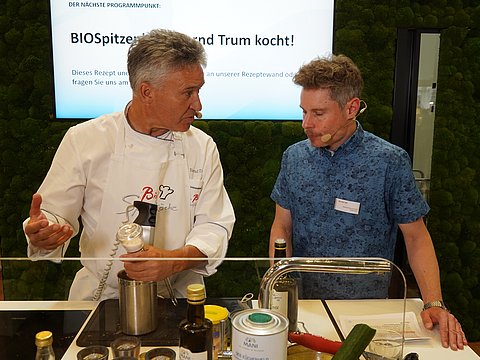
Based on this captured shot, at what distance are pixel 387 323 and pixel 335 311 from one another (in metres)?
0.19

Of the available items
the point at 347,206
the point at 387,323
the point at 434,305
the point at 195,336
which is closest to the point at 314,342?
the point at 387,323

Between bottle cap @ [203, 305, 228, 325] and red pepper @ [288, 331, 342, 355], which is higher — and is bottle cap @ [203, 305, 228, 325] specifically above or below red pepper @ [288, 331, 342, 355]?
above

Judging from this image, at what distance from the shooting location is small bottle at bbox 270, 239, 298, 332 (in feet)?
3.64

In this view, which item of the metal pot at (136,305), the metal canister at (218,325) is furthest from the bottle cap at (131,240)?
the metal canister at (218,325)

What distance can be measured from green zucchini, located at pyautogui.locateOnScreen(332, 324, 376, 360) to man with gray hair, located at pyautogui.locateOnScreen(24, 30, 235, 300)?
2.12 ft

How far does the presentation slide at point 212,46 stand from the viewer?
2.57m

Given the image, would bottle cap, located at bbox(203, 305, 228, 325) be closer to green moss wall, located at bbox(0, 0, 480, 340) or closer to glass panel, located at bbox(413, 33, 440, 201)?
green moss wall, located at bbox(0, 0, 480, 340)

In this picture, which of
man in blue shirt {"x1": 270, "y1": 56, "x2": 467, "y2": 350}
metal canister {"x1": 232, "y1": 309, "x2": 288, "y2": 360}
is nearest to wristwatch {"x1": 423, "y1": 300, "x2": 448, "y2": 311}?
man in blue shirt {"x1": 270, "y1": 56, "x2": 467, "y2": 350}

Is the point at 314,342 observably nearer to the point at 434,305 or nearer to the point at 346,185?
the point at 434,305

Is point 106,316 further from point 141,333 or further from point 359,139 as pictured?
point 359,139

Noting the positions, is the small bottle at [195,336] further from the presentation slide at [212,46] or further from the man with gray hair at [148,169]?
the presentation slide at [212,46]

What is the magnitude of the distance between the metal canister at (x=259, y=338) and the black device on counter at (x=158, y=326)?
0.90 ft

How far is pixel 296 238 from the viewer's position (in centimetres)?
177

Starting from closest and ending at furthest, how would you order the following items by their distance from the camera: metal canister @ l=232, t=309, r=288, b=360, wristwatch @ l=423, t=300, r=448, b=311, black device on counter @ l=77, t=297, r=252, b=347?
1. metal canister @ l=232, t=309, r=288, b=360
2. black device on counter @ l=77, t=297, r=252, b=347
3. wristwatch @ l=423, t=300, r=448, b=311
